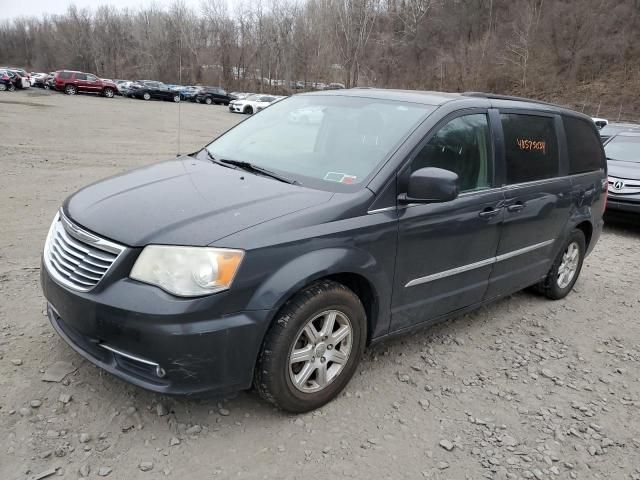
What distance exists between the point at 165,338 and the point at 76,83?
4176 centimetres

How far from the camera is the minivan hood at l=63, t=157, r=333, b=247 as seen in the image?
8.30 feet

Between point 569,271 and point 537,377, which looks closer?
point 537,377

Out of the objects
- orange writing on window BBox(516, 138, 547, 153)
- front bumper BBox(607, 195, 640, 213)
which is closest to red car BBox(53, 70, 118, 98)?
front bumper BBox(607, 195, 640, 213)

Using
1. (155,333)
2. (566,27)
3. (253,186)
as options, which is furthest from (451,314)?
(566,27)

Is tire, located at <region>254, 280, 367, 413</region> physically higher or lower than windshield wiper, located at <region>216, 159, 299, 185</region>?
lower

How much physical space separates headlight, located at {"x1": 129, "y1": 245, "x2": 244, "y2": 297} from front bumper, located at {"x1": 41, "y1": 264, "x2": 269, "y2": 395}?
5 cm

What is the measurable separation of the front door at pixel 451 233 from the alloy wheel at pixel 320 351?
43cm

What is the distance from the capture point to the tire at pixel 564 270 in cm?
483

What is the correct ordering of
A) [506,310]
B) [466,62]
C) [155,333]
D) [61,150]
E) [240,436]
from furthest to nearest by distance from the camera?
[466,62]
[61,150]
[506,310]
[240,436]
[155,333]

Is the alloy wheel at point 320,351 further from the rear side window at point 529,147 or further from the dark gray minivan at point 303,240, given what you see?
the rear side window at point 529,147

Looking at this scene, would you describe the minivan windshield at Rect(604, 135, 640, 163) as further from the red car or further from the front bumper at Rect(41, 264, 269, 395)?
the red car

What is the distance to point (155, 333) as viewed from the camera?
238 cm

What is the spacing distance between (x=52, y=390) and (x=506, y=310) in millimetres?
3708

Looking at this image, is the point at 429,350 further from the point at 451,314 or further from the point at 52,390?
the point at 52,390
